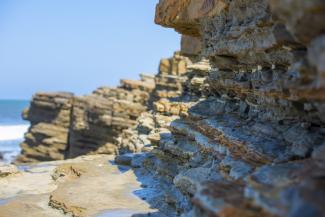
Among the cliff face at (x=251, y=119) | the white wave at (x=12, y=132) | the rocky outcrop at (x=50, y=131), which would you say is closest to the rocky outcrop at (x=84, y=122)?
the rocky outcrop at (x=50, y=131)

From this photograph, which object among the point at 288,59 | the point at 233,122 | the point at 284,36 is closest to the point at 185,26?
the point at 233,122

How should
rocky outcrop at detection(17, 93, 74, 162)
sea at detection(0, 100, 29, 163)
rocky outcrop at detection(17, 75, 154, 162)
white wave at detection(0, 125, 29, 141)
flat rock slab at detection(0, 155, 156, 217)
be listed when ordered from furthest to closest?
white wave at detection(0, 125, 29, 141)
sea at detection(0, 100, 29, 163)
rocky outcrop at detection(17, 93, 74, 162)
rocky outcrop at detection(17, 75, 154, 162)
flat rock slab at detection(0, 155, 156, 217)

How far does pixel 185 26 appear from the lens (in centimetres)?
1312

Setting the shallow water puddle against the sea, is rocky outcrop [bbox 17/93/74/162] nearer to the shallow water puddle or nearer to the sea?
the sea

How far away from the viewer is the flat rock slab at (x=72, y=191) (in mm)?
10766

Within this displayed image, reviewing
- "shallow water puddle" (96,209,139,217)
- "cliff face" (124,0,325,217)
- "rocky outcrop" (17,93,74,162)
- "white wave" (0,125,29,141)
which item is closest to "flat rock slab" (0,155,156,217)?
"shallow water puddle" (96,209,139,217)

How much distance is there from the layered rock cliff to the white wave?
220 feet

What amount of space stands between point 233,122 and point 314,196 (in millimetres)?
5568

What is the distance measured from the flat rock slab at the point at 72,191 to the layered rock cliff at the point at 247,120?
76cm

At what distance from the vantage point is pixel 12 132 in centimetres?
9031

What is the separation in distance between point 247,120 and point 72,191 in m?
5.40

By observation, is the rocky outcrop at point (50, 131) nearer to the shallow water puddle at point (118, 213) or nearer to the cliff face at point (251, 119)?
the cliff face at point (251, 119)

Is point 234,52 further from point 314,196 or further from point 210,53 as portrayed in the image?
point 314,196

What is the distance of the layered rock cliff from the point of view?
4375 mm
